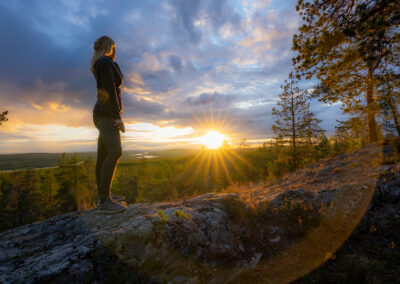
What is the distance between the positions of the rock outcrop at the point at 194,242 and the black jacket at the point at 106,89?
1.87 meters

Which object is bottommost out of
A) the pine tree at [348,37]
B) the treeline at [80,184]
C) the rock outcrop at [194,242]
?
the treeline at [80,184]

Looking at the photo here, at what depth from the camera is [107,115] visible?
313 cm

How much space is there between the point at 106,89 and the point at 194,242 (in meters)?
2.92

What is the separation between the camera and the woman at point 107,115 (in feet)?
9.85

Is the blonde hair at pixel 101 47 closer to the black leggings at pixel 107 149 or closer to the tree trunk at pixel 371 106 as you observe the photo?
the black leggings at pixel 107 149

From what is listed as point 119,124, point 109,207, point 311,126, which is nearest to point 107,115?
point 119,124

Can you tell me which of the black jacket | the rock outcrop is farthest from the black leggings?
the rock outcrop

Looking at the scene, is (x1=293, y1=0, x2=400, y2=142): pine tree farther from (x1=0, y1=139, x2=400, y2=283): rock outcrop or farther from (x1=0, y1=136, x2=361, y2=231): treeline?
(x1=0, y1=136, x2=361, y2=231): treeline

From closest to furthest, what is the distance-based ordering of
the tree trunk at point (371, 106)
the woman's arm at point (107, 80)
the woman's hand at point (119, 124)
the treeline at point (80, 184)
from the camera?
1. the woman's arm at point (107, 80)
2. the woman's hand at point (119, 124)
3. the tree trunk at point (371, 106)
4. the treeline at point (80, 184)

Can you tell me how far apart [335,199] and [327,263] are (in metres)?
1.92

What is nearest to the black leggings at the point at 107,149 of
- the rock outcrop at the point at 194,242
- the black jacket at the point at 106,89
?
the black jacket at the point at 106,89

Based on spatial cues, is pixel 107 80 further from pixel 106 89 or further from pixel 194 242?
pixel 194 242

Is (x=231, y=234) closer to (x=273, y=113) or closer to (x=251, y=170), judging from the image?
(x=273, y=113)

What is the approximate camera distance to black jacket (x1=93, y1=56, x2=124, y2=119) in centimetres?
298
